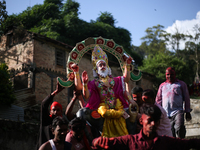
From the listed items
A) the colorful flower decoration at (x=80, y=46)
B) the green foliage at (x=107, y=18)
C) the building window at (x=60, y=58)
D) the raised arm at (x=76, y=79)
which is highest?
the green foliage at (x=107, y=18)

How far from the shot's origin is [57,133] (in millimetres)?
4047

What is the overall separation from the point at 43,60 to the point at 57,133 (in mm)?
15694

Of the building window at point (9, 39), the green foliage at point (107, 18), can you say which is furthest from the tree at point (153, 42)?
the building window at point (9, 39)

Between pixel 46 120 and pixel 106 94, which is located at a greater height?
pixel 106 94

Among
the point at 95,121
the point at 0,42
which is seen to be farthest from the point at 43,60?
the point at 95,121

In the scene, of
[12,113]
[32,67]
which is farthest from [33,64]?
[12,113]

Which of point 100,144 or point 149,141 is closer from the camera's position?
point 100,144

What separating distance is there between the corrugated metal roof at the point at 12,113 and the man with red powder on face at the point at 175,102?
33.5ft

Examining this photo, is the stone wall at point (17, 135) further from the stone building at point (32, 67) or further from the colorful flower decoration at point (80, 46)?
the stone building at point (32, 67)

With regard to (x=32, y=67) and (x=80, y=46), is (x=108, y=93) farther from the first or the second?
(x=32, y=67)

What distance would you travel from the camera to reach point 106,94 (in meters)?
6.13

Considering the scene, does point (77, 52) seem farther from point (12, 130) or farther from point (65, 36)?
point (65, 36)

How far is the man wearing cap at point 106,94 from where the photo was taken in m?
5.57

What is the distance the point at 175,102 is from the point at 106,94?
165 centimetres
